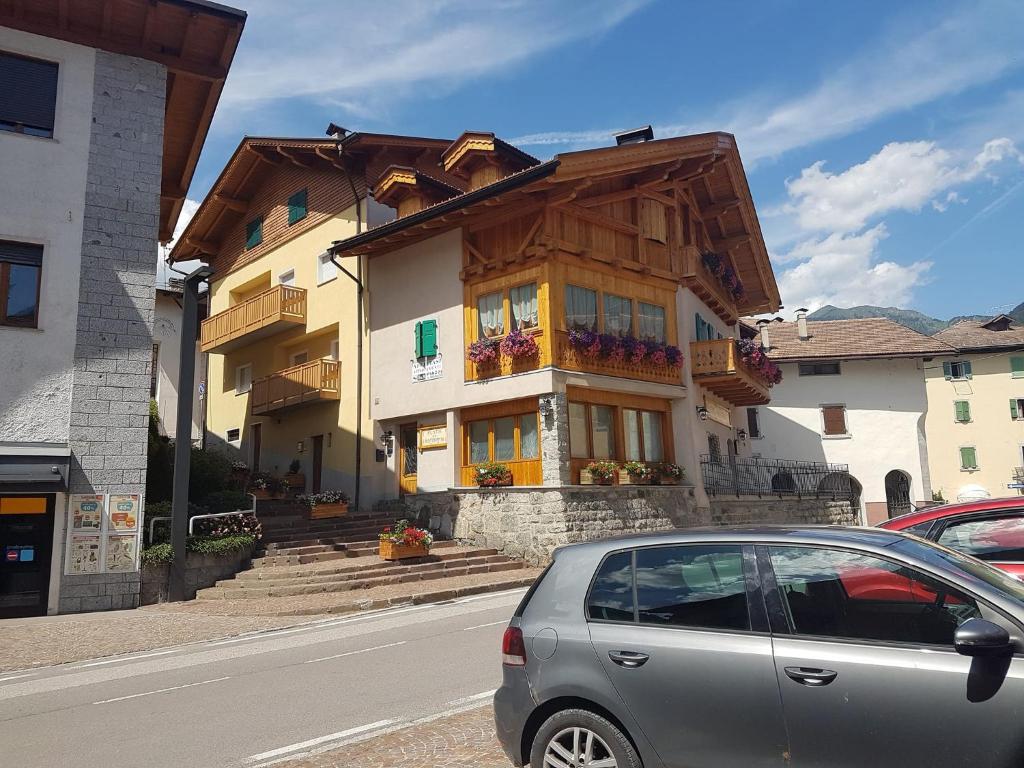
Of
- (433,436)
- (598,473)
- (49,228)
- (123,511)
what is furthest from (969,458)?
(49,228)

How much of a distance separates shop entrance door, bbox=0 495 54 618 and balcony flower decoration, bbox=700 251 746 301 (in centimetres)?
1894

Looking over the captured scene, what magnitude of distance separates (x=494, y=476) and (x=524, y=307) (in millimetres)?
4228

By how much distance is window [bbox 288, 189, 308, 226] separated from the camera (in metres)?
26.9

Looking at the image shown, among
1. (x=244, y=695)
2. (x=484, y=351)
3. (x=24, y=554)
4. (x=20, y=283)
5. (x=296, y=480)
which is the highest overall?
(x=20, y=283)

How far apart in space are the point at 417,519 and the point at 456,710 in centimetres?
1491

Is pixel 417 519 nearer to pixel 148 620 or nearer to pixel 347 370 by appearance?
pixel 347 370

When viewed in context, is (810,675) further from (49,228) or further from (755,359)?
(755,359)

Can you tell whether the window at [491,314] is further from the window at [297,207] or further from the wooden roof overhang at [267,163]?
the window at [297,207]

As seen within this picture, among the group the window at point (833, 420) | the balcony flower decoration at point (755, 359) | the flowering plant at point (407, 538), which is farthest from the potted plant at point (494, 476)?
the window at point (833, 420)

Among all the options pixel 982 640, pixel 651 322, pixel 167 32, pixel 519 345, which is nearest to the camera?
pixel 982 640

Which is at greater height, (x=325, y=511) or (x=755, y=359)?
(x=755, y=359)

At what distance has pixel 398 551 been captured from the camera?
17016mm

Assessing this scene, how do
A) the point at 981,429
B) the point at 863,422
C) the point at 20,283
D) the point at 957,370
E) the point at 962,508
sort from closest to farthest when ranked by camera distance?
the point at 962,508 → the point at 20,283 → the point at 863,422 → the point at 981,429 → the point at 957,370

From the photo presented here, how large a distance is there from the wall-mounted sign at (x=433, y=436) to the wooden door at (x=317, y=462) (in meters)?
5.07
